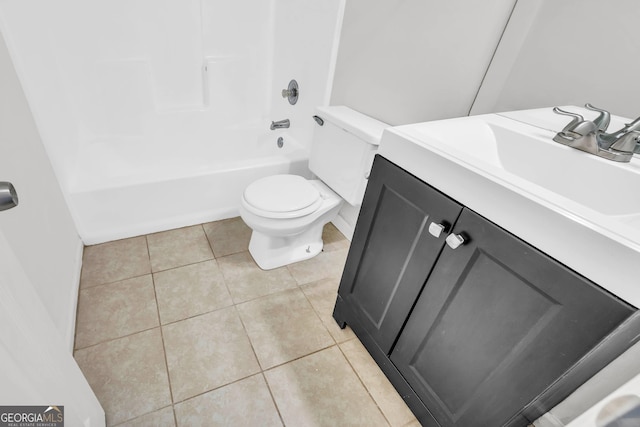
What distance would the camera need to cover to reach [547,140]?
88cm

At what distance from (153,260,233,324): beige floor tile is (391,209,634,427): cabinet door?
0.90 meters

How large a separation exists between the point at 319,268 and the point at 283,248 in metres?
0.23

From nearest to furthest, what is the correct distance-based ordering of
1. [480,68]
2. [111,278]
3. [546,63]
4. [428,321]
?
[428,321]
[546,63]
[480,68]
[111,278]

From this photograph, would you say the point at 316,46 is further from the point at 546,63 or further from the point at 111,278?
the point at 111,278

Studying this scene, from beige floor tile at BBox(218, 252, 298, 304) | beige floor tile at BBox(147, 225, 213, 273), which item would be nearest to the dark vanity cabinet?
beige floor tile at BBox(218, 252, 298, 304)

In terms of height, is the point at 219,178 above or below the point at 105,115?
below

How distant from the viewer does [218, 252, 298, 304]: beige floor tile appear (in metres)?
1.45

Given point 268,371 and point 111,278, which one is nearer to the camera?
point 268,371

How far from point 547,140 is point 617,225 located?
46 centimetres

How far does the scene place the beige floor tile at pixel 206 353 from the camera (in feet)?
3.57

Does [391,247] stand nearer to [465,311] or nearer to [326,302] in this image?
[465,311]

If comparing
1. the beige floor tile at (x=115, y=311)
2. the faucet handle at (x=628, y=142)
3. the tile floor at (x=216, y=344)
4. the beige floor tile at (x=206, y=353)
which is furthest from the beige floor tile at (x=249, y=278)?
the faucet handle at (x=628, y=142)

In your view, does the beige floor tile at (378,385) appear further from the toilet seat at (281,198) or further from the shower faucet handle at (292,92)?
the shower faucet handle at (292,92)

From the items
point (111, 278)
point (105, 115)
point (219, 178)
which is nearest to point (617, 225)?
point (219, 178)
